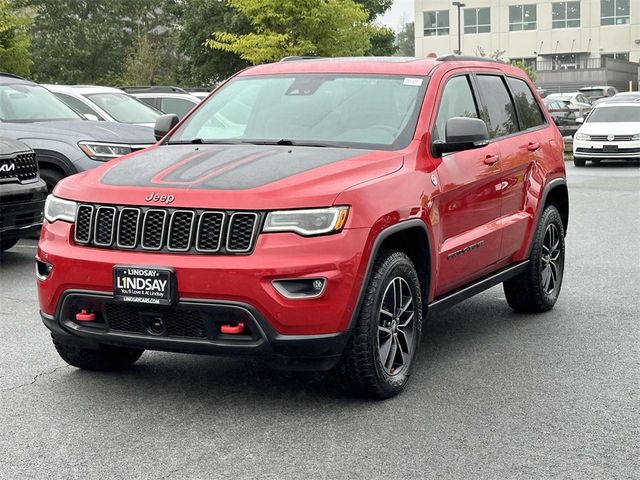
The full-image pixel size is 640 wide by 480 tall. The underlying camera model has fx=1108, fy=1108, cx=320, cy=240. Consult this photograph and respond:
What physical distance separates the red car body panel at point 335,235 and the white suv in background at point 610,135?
20.0 metres

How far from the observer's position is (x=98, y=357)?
6.23 m

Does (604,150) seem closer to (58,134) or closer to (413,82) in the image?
(58,134)

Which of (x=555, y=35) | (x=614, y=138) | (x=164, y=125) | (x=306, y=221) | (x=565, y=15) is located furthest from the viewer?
(x=555, y=35)

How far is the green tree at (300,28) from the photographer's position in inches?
1291

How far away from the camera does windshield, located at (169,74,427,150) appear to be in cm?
634

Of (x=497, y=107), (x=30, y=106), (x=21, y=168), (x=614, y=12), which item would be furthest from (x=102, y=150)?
(x=614, y=12)

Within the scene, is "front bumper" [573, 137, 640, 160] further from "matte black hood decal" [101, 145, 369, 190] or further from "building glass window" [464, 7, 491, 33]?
"building glass window" [464, 7, 491, 33]

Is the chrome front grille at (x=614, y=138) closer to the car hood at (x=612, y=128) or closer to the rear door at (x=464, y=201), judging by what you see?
the car hood at (x=612, y=128)

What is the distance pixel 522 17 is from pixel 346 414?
8787 centimetres

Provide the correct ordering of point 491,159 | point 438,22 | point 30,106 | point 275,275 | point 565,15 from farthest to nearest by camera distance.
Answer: point 438,22 → point 565,15 → point 30,106 → point 491,159 → point 275,275

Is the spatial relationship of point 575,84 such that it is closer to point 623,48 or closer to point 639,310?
point 623,48

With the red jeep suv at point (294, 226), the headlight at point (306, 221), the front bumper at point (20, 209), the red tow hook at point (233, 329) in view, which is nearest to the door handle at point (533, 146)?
the red jeep suv at point (294, 226)

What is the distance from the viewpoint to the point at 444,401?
5.74m

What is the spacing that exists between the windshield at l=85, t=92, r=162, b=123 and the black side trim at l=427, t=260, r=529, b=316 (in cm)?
978
